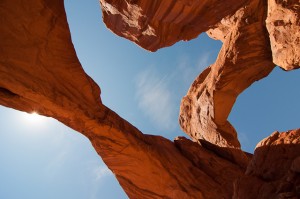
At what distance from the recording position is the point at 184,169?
14375mm

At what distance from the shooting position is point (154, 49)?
40.7 feet

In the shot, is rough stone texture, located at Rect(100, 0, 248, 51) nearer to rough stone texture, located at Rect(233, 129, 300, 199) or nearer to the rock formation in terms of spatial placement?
the rock formation

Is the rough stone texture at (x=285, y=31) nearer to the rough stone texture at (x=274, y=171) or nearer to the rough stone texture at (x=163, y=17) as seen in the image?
the rough stone texture at (x=163, y=17)

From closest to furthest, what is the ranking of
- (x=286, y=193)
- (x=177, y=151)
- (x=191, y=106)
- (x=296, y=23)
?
(x=286, y=193), (x=296, y=23), (x=177, y=151), (x=191, y=106)

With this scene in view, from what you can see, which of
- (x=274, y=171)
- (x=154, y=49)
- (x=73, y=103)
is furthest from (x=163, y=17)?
(x=274, y=171)

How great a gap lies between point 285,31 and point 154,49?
5.37m

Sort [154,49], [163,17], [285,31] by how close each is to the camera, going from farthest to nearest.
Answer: [154,49] → [285,31] → [163,17]

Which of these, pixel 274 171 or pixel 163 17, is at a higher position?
pixel 163 17

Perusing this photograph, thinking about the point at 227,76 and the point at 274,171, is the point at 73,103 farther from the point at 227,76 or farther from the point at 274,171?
the point at 227,76

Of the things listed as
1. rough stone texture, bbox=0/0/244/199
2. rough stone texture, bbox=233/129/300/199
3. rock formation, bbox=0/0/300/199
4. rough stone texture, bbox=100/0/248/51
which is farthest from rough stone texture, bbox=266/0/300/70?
rough stone texture, bbox=0/0/244/199

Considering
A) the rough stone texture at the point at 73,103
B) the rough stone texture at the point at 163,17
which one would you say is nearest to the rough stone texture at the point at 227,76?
the rough stone texture at the point at 73,103

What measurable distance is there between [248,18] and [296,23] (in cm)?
415

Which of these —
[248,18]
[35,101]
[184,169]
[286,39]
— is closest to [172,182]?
[184,169]

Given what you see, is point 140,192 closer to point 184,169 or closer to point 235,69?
point 184,169
